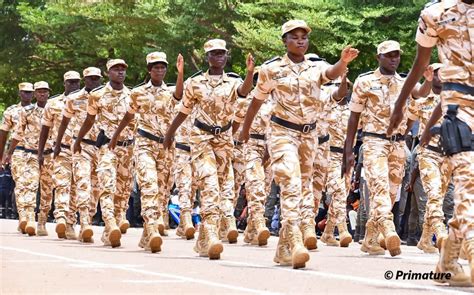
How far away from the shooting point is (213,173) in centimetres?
1339

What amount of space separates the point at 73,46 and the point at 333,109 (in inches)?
784

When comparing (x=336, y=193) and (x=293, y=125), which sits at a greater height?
(x=293, y=125)

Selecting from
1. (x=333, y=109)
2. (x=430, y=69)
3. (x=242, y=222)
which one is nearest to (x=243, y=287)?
(x=430, y=69)

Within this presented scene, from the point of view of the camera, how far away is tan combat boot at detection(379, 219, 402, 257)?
1311cm

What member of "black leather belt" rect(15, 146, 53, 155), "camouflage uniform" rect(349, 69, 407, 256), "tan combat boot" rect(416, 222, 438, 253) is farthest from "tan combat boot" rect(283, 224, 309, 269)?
"black leather belt" rect(15, 146, 53, 155)

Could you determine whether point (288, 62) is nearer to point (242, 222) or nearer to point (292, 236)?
point (292, 236)

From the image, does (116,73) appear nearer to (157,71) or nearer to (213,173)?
(157,71)

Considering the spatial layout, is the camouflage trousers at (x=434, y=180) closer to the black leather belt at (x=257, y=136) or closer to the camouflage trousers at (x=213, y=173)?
the camouflage trousers at (x=213, y=173)

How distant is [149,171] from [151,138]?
2.85ft

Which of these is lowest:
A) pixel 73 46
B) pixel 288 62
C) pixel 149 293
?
pixel 149 293

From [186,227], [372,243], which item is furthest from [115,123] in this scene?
[372,243]

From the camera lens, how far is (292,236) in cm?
1135

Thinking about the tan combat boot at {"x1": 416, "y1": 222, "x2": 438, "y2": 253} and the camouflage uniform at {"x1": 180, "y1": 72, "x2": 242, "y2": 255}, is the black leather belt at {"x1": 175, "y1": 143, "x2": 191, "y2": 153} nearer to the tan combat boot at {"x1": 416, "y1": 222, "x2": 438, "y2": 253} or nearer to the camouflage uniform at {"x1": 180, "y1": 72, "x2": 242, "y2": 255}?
the camouflage uniform at {"x1": 180, "y1": 72, "x2": 242, "y2": 255}

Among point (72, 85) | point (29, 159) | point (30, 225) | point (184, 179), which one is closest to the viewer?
point (184, 179)
